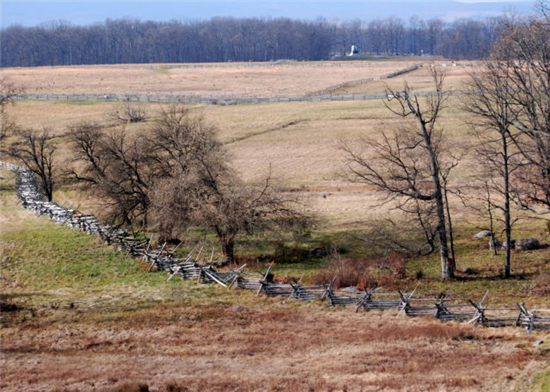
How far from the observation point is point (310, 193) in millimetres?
49469

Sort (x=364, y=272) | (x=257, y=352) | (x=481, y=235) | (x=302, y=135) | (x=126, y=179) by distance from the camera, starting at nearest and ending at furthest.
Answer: (x=257, y=352)
(x=364, y=272)
(x=481, y=235)
(x=126, y=179)
(x=302, y=135)

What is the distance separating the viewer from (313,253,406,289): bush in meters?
29.8

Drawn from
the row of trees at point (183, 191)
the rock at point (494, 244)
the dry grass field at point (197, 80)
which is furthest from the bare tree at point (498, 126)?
the dry grass field at point (197, 80)

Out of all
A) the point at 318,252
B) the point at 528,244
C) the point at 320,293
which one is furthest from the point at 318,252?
the point at 528,244

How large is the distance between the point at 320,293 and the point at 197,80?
114 m

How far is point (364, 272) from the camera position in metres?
31.2

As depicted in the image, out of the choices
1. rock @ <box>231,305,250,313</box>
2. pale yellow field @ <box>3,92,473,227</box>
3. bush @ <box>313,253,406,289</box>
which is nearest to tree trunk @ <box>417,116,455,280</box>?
bush @ <box>313,253,406,289</box>

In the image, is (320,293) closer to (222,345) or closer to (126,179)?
(222,345)

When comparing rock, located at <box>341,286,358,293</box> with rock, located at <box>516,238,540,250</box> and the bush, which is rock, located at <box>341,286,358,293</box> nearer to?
the bush

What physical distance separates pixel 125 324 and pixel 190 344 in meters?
3.51

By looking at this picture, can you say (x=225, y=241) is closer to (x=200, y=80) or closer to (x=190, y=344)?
(x=190, y=344)

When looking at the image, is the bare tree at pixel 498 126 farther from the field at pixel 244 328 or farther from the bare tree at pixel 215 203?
the bare tree at pixel 215 203

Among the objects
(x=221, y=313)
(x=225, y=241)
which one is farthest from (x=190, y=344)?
(x=225, y=241)

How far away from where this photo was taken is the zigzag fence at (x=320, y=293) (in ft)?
78.5
